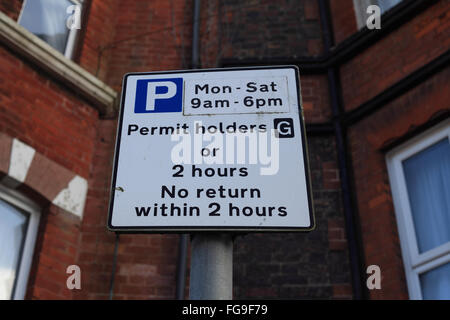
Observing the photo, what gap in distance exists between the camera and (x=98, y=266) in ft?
18.1

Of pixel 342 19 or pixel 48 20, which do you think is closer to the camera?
pixel 48 20

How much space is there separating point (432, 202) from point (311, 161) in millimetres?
1370

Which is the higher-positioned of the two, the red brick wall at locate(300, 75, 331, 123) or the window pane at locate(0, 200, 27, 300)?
the red brick wall at locate(300, 75, 331, 123)

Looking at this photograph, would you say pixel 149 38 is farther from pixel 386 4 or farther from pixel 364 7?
pixel 386 4

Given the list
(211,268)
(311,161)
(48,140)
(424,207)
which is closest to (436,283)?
(424,207)

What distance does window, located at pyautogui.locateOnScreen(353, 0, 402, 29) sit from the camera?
668 centimetres

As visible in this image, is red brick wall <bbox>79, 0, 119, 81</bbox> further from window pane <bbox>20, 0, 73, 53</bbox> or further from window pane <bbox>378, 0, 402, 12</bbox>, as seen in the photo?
window pane <bbox>378, 0, 402, 12</bbox>

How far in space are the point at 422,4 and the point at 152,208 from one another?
15.3ft

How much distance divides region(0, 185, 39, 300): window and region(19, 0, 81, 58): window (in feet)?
6.78

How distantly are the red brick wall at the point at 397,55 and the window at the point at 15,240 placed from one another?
353 cm

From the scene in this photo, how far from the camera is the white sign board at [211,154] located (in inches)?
88.1

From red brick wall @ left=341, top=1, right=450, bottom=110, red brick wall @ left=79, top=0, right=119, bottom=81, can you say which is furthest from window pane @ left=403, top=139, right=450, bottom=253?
red brick wall @ left=79, top=0, right=119, bottom=81

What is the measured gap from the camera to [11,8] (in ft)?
19.4

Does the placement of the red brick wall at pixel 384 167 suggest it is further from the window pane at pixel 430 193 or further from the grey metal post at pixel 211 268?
the grey metal post at pixel 211 268
